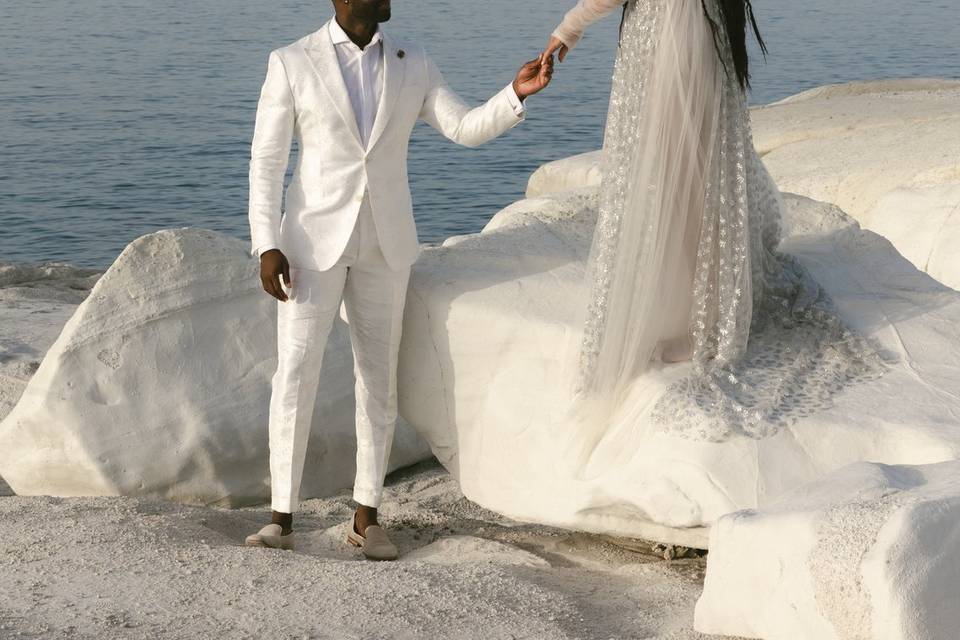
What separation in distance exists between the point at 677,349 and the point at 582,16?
113cm

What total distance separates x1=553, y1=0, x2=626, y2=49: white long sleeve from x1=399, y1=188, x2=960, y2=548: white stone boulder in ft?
3.08

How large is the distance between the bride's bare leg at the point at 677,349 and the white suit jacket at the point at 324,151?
905mm

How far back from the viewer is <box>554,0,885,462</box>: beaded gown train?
14.4 ft

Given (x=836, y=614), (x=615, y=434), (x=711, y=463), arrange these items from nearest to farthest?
(x=836, y=614)
(x=711, y=463)
(x=615, y=434)

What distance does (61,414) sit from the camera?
18.3 ft

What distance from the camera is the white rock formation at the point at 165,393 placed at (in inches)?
220

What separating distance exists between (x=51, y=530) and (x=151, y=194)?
9.86 m

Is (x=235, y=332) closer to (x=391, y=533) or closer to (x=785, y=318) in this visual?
(x=391, y=533)

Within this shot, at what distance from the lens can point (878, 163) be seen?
9016 mm

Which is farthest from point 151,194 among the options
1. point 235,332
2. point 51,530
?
point 51,530

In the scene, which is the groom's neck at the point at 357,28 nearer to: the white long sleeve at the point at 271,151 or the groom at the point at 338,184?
the groom at the point at 338,184

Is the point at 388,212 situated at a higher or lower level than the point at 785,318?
higher

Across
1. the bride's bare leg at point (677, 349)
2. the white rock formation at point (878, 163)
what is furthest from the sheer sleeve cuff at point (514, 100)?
the white rock formation at point (878, 163)

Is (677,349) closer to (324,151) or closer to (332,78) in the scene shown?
(324,151)
